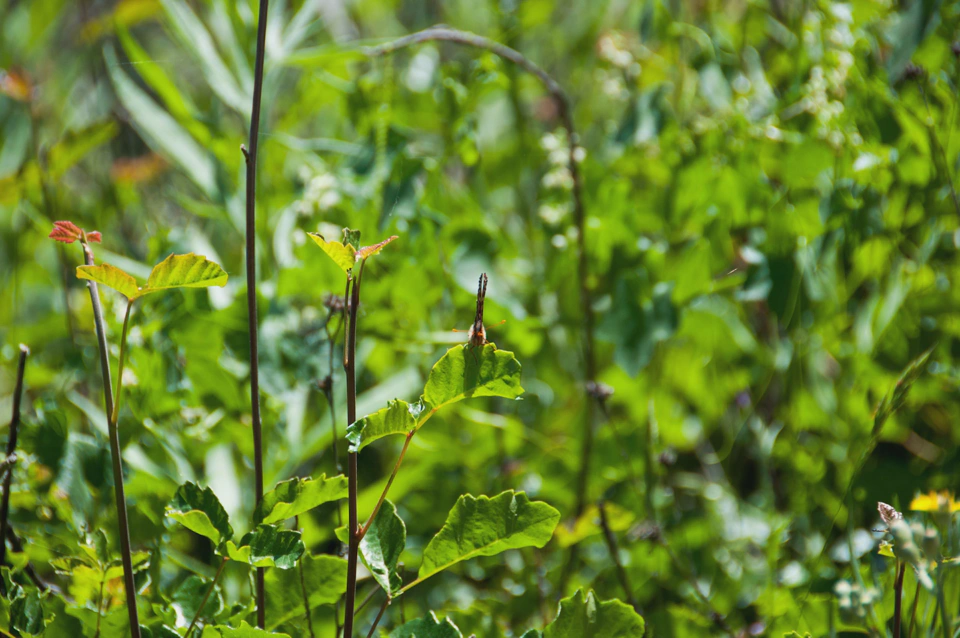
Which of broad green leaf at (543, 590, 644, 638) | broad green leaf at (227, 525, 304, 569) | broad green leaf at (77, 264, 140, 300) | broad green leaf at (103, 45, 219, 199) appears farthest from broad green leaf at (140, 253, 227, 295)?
broad green leaf at (103, 45, 219, 199)

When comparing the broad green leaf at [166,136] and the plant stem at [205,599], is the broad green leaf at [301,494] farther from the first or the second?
the broad green leaf at [166,136]

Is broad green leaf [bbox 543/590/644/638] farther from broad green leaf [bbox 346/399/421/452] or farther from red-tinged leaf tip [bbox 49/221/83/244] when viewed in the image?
red-tinged leaf tip [bbox 49/221/83/244]

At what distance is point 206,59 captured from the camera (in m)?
0.78

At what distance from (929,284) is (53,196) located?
2.96ft

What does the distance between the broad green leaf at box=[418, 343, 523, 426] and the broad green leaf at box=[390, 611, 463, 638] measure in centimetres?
11

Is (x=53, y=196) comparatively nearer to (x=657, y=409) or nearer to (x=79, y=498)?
(x=79, y=498)

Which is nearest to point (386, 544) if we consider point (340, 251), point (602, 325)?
point (340, 251)

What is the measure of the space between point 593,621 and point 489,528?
0.22ft

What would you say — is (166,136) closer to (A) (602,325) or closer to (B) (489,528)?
(A) (602,325)

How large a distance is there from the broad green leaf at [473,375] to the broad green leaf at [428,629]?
0.35 feet

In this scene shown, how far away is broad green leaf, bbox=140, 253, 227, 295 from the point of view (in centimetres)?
34

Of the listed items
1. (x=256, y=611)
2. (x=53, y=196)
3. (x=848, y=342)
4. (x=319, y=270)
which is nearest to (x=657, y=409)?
(x=848, y=342)

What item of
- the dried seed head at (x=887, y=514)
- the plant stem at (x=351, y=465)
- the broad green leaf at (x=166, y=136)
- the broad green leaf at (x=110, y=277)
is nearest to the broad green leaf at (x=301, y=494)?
the plant stem at (x=351, y=465)

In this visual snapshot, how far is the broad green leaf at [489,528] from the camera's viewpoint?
1.20 ft
